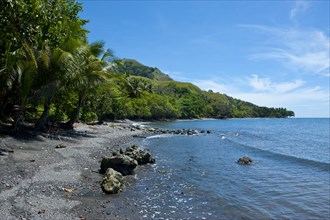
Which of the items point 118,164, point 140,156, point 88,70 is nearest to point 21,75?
point 140,156

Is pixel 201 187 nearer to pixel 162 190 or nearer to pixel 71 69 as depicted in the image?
pixel 162 190

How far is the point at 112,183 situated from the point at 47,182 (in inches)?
116

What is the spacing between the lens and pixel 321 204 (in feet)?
52.2

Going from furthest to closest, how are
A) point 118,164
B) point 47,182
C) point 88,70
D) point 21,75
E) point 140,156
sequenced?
1. point 88,70
2. point 21,75
3. point 140,156
4. point 118,164
5. point 47,182

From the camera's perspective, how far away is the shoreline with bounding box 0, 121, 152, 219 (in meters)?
11.1

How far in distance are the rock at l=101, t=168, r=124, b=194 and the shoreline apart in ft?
1.06

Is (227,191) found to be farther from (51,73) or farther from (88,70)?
(88,70)

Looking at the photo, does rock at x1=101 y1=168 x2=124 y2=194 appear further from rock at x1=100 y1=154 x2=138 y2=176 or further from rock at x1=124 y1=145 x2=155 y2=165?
rock at x1=124 y1=145 x2=155 y2=165

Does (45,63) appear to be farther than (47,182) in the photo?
Yes

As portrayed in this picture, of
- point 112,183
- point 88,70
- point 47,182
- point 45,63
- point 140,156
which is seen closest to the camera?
→ point 47,182

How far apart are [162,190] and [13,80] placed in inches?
579

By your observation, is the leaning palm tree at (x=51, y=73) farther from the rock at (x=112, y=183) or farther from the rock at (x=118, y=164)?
the rock at (x=112, y=183)

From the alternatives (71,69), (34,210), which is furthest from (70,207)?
(71,69)

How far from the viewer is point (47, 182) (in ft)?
46.7
